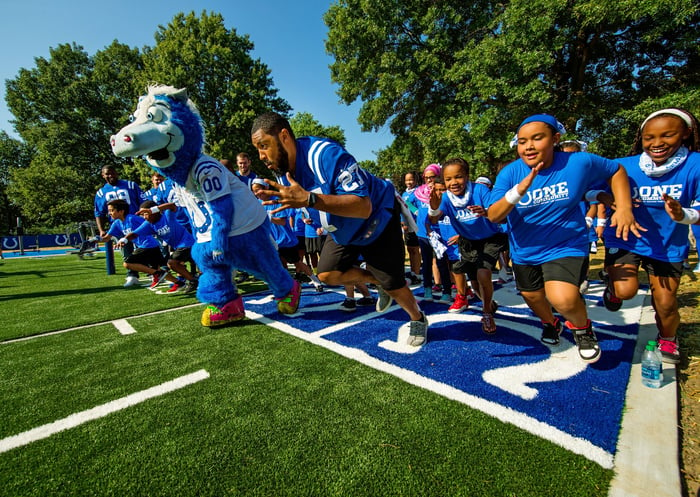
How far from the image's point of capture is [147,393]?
2.32m

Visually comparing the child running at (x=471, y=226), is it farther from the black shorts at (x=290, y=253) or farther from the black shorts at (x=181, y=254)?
the black shorts at (x=181, y=254)

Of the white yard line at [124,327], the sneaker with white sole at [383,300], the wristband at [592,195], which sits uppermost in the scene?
the wristband at [592,195]

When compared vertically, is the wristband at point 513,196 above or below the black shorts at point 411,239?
above

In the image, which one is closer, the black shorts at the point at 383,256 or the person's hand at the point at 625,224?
the person's hand at the point at 625,224

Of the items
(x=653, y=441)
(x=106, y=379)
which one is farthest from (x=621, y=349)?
(x=106, y=379)

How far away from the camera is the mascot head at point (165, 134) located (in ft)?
10.2

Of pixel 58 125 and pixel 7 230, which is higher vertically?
pixel 58 125

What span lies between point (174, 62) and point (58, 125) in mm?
14142

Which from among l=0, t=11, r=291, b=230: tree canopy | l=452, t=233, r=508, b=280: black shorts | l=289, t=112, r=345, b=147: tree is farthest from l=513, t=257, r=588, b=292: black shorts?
l=289, t=112, r=345, b=147: tree

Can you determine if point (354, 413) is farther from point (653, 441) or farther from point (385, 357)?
point (653, 441)

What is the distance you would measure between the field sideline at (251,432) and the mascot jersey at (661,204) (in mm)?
2049

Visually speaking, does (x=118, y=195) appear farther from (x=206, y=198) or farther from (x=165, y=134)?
(x=206, y=198)

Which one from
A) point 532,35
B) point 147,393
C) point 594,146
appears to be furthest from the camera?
point 594,146

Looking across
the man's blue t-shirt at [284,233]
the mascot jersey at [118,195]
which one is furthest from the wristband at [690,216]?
the mascot jersey at [118,195]
